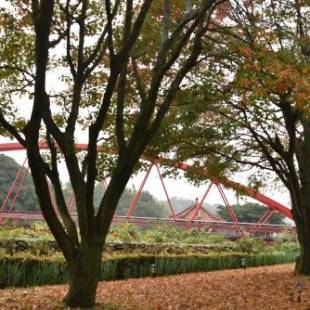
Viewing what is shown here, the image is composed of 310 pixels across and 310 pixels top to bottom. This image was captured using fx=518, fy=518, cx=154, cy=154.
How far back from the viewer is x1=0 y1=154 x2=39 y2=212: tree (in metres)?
34.7

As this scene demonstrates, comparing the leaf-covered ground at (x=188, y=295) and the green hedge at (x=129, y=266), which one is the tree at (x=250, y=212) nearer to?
the green hedge at (x=129, y=266)

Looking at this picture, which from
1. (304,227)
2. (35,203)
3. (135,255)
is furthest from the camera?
(35,203)

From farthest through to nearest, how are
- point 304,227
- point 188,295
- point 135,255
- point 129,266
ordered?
point 135,255 < point 129,266 < point 304,227 < point 188,295

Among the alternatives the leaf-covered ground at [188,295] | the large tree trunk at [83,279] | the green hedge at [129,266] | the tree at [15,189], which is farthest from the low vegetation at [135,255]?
the tree at [15,189]

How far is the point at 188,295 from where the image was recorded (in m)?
7.92

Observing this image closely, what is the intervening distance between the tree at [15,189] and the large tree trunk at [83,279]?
29038mm

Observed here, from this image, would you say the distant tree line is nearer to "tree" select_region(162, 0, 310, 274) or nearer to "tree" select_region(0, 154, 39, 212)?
"tree" select_region(0, 154, 39, 212)

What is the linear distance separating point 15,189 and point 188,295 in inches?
1202

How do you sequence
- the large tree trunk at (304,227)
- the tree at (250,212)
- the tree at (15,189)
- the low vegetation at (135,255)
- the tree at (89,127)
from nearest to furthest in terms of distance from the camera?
the tree at (89,127)
the low vegetation at (135,255)
the large tree trunk at (304,227)
the tree at (15,189)
the tree at (250,212)

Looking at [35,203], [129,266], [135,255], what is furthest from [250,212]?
[129,266]

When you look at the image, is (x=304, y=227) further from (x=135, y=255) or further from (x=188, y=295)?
(x=188, y=295)

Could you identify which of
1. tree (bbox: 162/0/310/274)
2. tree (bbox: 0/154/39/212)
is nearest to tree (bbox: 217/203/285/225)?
tree (bbox: 0/154/39/212)

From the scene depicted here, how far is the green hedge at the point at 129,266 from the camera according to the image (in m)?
8.77

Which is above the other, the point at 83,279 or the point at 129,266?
the point at 83,279
